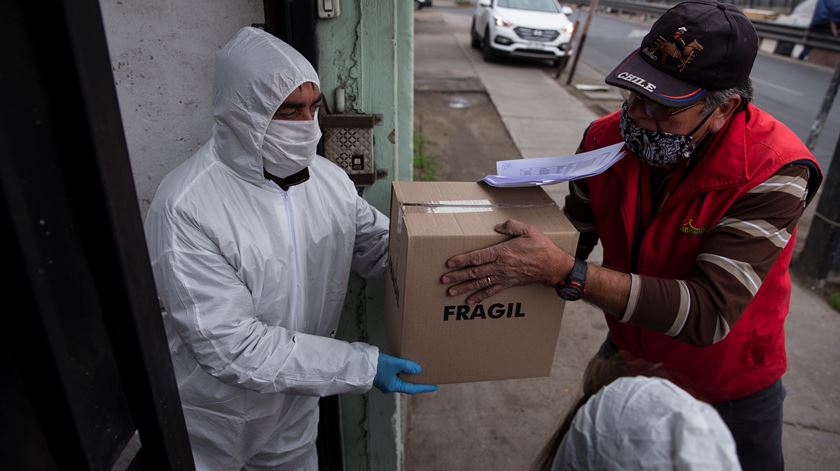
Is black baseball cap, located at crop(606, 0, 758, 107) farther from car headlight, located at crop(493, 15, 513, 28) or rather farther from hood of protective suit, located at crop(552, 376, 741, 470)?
car headlight, located at crop(493, 15, 513, 28)

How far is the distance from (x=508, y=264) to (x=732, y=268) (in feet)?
1.99

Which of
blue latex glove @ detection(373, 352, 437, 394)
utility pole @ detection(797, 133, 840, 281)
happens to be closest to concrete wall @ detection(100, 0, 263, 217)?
blue latex glove @ detection(373, 352, 437, 394)

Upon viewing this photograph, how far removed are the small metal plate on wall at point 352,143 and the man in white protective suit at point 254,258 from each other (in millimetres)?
162

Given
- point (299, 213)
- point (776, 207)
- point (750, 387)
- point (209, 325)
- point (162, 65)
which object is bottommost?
point (750, 387)

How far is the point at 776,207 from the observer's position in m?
1.49

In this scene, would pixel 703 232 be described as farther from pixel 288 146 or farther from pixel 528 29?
pixel 528 29

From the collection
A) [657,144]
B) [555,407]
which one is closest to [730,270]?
[657,144]

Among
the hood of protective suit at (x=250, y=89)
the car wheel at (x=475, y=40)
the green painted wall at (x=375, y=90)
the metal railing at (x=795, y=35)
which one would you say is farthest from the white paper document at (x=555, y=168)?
the car wheel at (x=475, y=40)

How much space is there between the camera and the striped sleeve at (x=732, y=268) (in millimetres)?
1487

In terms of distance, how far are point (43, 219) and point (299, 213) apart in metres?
1.09

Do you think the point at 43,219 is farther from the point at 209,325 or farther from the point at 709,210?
the point at 709,210

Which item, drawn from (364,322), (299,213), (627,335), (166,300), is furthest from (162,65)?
(627,335)

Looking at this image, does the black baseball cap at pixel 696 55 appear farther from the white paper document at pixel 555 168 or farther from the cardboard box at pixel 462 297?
the cardboard box at pixel 462 297

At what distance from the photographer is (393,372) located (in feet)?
5.32
